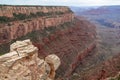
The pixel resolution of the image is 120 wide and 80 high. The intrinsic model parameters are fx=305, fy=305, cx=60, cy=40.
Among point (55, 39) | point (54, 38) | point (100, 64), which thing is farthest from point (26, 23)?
point (100, 64)

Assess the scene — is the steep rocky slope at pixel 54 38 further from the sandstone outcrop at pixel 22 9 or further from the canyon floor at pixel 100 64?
the sandstone outcrop at pixel 22 9

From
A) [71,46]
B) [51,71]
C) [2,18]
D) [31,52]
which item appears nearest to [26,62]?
[31,52]

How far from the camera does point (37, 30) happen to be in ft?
275

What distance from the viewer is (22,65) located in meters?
16.3

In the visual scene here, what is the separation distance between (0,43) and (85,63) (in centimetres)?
2578

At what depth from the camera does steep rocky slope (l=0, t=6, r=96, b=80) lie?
67.9 m

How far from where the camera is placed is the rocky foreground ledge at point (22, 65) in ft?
51.3

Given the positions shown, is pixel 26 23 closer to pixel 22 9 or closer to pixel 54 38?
pixel 22 9

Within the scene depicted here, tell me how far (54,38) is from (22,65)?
69.0 meters

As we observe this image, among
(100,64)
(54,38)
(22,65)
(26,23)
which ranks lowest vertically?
(100,64)

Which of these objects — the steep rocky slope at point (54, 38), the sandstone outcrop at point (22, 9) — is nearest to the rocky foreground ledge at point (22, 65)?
the steep rocky slope at point (54, 38)

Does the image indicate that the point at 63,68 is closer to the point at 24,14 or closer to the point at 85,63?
the point at 85,63

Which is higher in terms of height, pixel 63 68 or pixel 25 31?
pixel 25 31

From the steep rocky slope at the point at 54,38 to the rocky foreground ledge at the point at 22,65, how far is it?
41.8 metres
